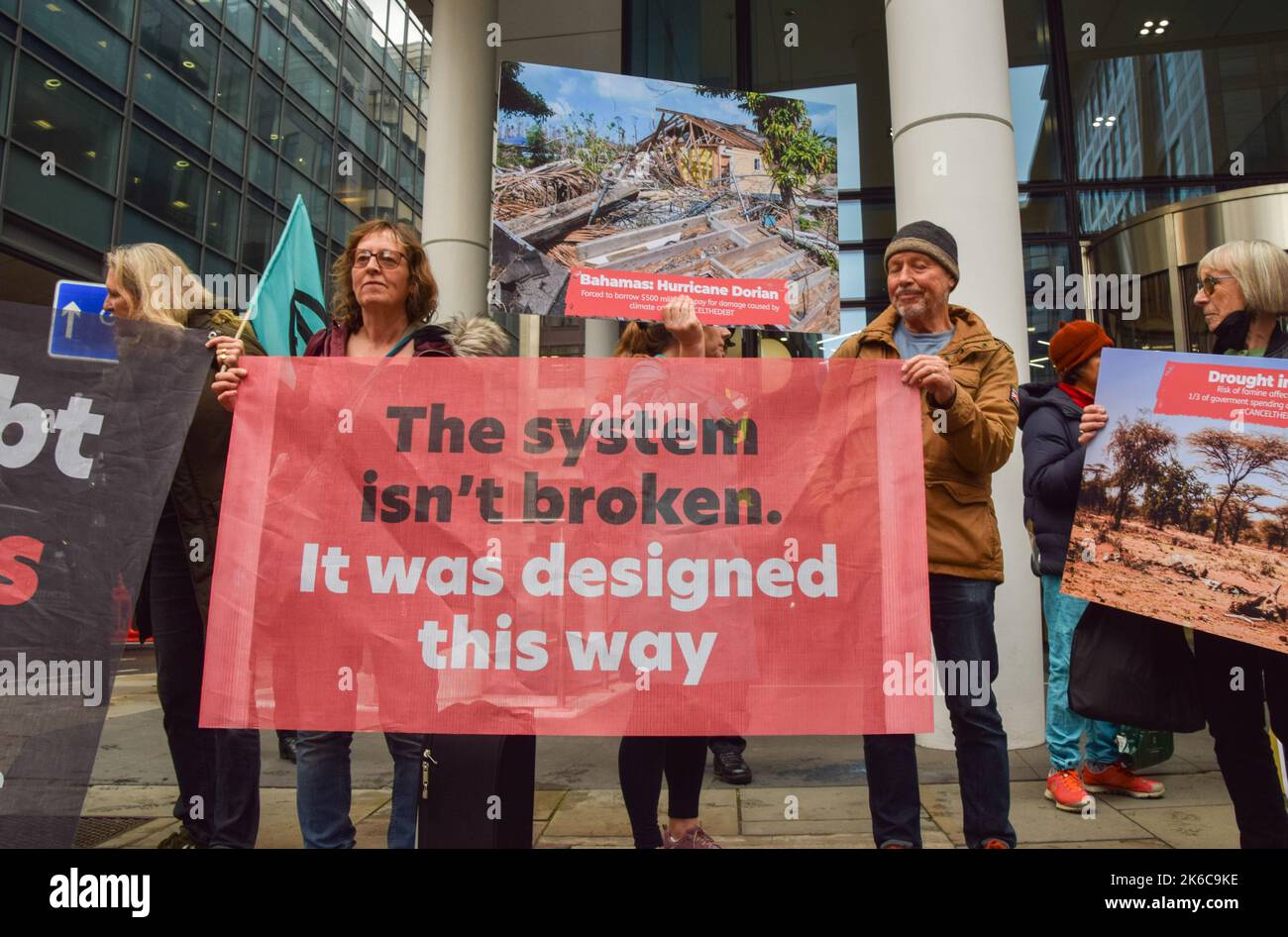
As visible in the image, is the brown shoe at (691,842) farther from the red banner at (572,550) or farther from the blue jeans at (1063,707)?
the blue jeans at (1063,707)

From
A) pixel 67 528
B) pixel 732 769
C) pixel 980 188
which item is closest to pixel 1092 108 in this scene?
pixel 980 188

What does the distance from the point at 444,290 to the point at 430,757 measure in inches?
249

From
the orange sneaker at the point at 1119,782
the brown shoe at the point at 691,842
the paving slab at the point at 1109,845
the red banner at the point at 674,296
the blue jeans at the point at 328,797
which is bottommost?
the paving slab at the point at 1109,845

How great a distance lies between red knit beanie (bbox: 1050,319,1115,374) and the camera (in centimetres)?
320

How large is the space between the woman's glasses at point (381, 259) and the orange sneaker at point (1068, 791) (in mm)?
3428

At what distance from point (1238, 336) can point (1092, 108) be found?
7.45 m

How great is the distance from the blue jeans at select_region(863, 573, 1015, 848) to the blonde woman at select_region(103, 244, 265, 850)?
2012 millimetres

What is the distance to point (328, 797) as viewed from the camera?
2518 millimetres

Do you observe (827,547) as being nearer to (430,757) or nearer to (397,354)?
(430,757)

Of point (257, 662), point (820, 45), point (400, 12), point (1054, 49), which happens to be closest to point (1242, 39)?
point (1054, 49)

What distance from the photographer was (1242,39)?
9055 mm

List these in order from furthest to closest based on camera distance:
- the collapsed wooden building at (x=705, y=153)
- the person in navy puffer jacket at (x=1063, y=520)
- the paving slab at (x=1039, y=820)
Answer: the collapsed wooden building at (x=705, y=153), the paving slab at (x=1039, y=820), the person in navy puffer jacket at (x=1063, y=520)

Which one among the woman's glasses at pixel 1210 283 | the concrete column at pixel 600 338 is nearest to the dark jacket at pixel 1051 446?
the woman's glasses at pixel 1210 283

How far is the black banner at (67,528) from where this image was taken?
2.24 metres
